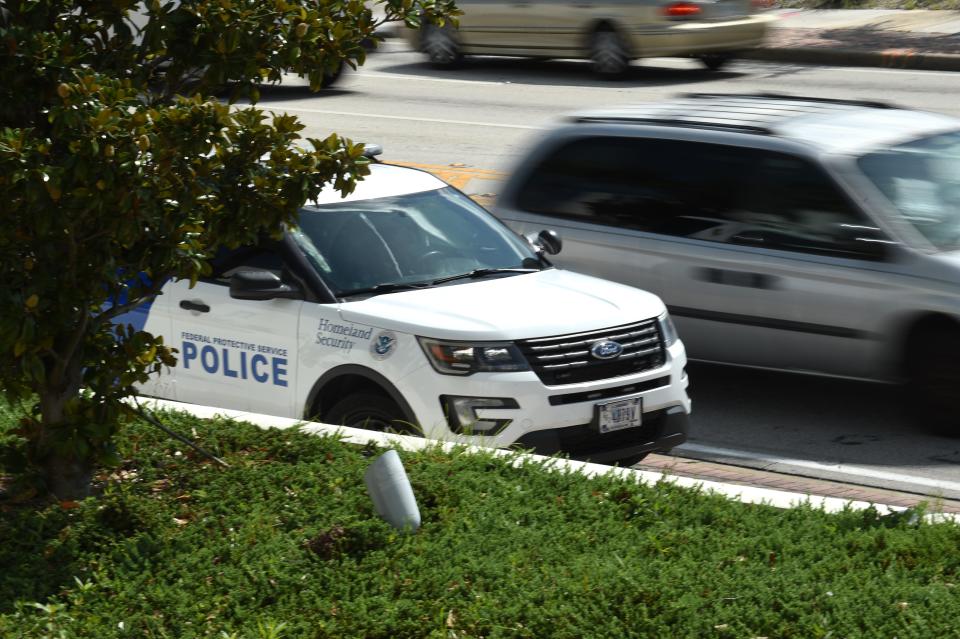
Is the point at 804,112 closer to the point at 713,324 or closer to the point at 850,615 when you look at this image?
the point at 713,324

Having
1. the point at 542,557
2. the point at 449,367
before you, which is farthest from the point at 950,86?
the point at 542,557

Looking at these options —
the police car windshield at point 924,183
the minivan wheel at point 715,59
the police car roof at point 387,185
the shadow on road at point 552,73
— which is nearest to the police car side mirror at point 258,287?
the police car roof at point 387,185

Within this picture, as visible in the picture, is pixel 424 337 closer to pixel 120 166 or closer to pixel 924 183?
pixel 120 166

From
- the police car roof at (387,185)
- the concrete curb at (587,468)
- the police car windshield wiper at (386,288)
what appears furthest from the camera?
the police car roof at (387,185)

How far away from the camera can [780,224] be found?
8578 mm

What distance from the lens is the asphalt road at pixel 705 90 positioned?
8.02 meters

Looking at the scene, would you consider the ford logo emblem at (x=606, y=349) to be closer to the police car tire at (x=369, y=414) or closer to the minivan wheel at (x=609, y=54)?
the police car tire at (x=369, y=414)

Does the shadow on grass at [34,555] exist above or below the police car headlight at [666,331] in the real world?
below

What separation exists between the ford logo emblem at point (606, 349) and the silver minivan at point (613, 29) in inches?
548

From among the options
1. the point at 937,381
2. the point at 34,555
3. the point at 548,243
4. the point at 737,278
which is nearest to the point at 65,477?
the point at 34,555

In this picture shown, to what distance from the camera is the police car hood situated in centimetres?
687

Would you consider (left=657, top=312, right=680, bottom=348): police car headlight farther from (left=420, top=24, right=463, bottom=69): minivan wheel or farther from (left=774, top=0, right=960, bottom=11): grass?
(left=774, top=0, right=960, bottom=11): grass


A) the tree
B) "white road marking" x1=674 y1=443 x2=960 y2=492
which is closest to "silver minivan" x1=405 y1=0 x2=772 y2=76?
"white road marking" x1=674 y1=443 x2=960 y2=492

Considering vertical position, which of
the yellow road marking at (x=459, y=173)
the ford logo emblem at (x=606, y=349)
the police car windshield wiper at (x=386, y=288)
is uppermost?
the police car windshield wiper at (x=386, y=288)
